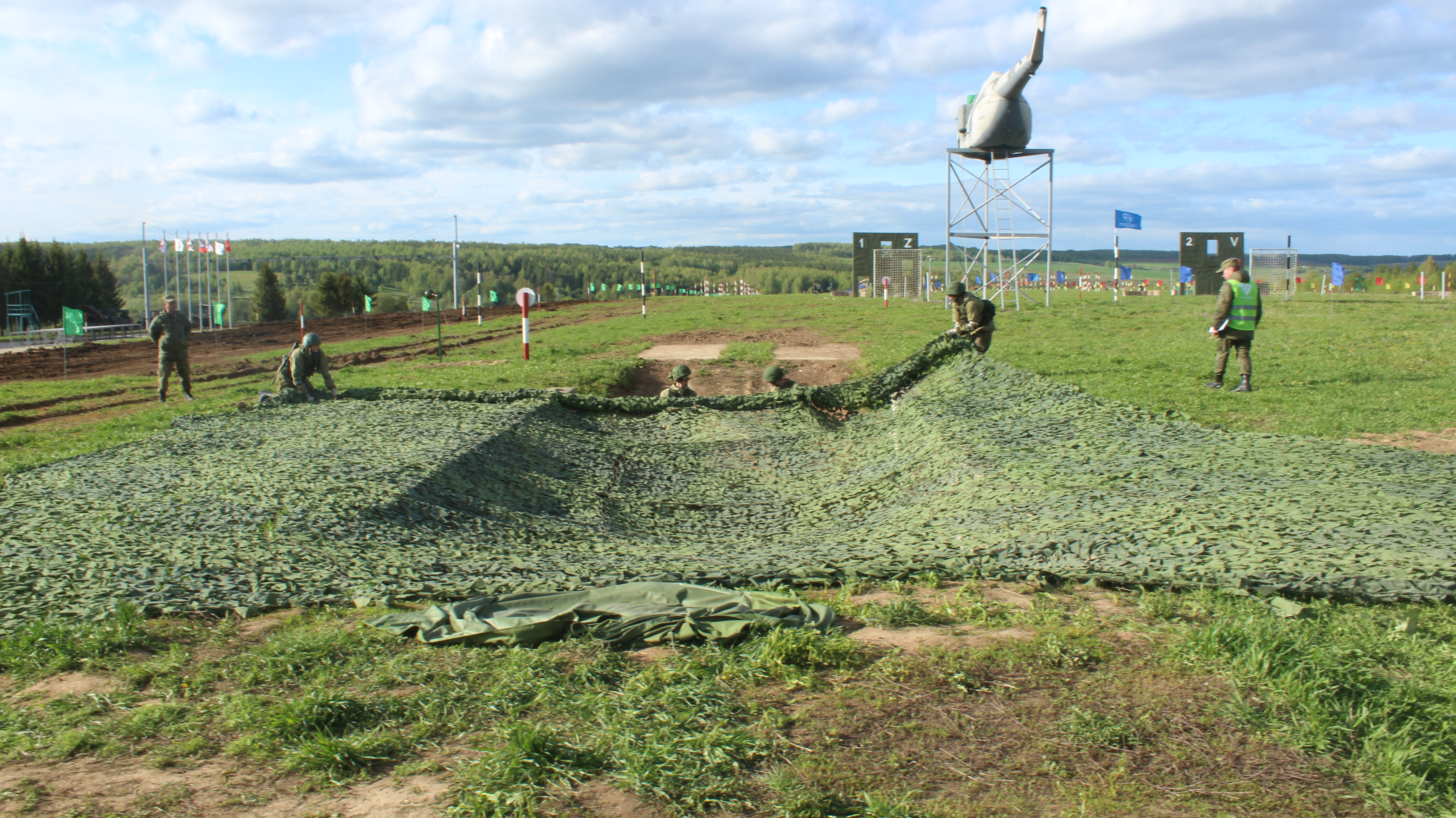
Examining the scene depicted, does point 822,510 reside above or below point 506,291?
below

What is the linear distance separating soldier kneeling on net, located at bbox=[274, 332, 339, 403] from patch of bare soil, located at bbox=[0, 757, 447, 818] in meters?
8.81

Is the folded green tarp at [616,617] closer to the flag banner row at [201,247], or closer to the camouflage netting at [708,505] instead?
the camouflage netting at [708,505]

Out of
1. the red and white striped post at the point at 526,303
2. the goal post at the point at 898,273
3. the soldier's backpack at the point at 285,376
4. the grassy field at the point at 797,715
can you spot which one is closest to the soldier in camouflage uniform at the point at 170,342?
the soldier's backpack at the point at 285,376

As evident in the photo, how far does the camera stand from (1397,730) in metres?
3.03

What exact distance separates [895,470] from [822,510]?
1.08 meters

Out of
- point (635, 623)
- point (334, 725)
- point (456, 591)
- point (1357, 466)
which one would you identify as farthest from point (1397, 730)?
point (1357, 466)

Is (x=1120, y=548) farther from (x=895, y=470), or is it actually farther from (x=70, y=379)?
(x=70, y=379)

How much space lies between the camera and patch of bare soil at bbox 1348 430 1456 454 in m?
8.33

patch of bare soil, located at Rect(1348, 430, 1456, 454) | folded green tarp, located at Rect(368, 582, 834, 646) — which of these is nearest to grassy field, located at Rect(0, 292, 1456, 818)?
folded green tarp, located at Rect(368, 582, 834, 646)

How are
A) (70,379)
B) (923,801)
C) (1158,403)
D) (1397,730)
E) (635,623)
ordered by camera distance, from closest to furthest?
1. (923,801)
2. (1397,730)
3. (635,623)
4. (1158,403)
5. (70,379)

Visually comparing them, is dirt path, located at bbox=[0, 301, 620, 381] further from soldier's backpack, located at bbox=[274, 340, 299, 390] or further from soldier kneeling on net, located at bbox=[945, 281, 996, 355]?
soldier kneeling on net, located at bbox=[945, 281, 996, 355]

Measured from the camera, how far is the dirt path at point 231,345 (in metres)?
20.2

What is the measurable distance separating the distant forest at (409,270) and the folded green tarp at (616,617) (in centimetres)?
2551

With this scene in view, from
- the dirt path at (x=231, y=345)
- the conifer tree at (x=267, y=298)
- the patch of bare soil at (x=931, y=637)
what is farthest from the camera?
the conifer tree at (x=267, y=298)
